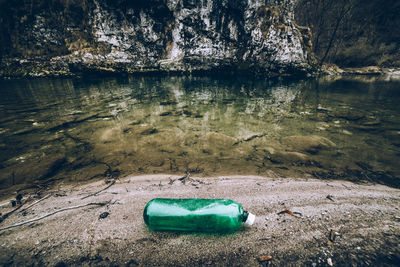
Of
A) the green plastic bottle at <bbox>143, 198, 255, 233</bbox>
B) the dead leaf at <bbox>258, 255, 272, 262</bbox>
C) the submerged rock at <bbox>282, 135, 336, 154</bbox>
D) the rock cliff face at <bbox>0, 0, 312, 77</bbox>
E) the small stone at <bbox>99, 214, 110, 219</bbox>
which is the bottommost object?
the submerged rock at <bbox>282, 135, 336, 154</bbox>

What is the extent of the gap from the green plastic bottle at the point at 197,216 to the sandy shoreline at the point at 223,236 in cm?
7

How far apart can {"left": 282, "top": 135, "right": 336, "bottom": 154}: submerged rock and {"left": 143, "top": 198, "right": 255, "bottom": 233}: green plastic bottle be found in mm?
2601

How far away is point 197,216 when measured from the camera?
58.9 inches

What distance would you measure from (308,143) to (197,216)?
3.30 m

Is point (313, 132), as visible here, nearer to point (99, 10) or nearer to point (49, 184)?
point (49, 184)

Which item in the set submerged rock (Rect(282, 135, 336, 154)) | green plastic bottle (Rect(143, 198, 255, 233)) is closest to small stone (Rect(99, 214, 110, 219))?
green plastic bottle (Rect(143, 198, 255, 233))

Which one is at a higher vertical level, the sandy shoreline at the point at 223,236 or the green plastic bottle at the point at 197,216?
the green plastic bottle at the point at 197,216

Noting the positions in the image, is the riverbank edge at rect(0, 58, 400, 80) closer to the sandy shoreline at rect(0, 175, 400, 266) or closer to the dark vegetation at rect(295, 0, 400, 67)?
the dark vegetation at rect(295, 0, 400, 67)

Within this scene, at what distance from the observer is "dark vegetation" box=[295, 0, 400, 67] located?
30141 millimetres

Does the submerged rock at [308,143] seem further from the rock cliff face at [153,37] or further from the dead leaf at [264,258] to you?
the rock cliff face at [153,37]

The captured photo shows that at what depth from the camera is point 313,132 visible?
4.20m

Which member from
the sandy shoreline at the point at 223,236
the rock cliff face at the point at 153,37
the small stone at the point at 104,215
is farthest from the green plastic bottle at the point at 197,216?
the rock cliff face at the point at 153,37

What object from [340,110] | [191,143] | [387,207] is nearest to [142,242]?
[191,143]

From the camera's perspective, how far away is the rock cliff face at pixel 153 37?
1867 cm
